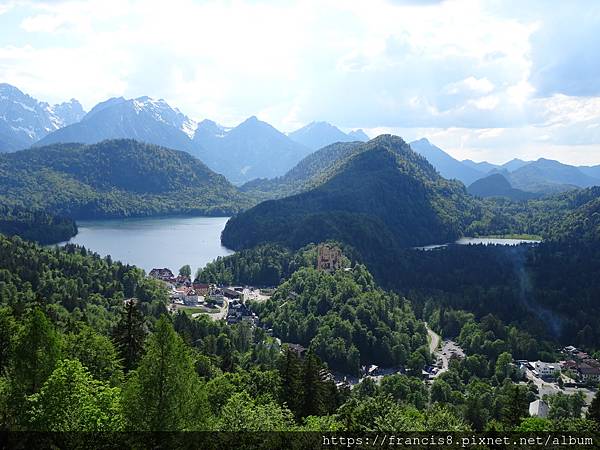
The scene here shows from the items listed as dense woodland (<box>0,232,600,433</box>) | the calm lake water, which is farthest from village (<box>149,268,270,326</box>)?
the calm lake water

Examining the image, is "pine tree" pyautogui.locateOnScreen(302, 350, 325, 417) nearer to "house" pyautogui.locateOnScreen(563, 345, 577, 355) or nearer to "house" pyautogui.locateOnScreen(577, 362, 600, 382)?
"house" pyautogui.locateOnScreen(577, 362, 600, 382)

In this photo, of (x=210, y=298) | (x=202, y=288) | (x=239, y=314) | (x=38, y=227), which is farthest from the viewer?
(x=38, y=227)

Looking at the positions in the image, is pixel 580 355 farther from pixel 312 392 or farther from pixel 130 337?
pixel 130 337

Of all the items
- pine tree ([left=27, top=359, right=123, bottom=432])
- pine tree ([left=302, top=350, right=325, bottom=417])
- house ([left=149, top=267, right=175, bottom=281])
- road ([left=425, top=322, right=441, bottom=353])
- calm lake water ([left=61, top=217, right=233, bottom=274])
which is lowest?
road ([left=425, top=322, right=441, bottom=353])

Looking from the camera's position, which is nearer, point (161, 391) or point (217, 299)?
point (161, 391)

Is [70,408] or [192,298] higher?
[70,408]

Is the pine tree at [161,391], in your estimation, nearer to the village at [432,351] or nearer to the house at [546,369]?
the village at [432,351]

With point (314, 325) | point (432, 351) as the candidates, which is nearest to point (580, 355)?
point (432, 351)
